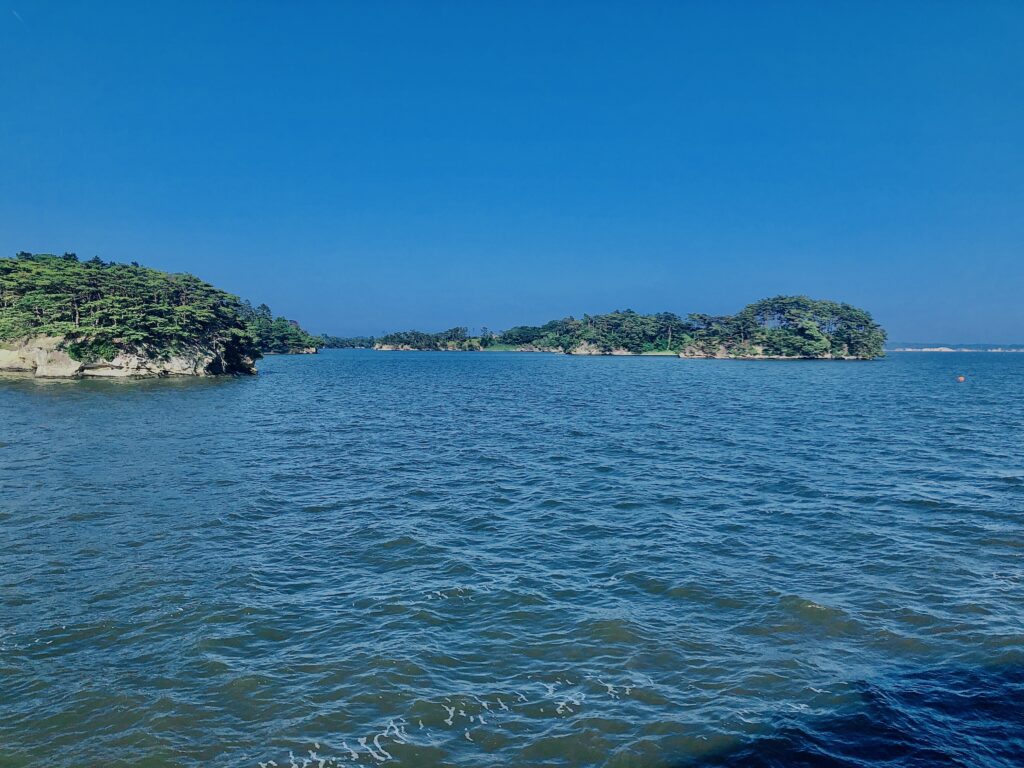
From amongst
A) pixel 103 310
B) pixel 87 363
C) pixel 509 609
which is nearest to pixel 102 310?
pixel 103 310

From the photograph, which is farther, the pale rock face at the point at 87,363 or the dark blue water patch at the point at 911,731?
the pale rock face at the point at 87,363

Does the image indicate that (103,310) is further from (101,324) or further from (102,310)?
(101,324)

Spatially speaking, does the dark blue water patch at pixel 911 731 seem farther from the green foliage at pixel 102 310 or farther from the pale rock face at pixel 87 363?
the pale rock face at pixel 87 363

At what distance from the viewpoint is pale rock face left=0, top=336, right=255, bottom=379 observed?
7094 centimetres

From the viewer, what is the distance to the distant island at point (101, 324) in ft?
233

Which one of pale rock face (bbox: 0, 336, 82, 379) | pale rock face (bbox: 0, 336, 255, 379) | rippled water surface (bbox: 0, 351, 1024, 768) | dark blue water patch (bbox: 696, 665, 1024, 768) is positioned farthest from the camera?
pale rock face (bbox: 0, 336, 255, 379)

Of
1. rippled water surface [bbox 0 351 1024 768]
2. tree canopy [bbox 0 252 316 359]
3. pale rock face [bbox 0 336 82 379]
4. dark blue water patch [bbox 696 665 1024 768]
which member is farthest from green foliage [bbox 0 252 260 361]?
dark blue water patch [bbox 696 665 1024 768]

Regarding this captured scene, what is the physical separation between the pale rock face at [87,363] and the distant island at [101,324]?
0.33 feet

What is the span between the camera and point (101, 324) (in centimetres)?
7400

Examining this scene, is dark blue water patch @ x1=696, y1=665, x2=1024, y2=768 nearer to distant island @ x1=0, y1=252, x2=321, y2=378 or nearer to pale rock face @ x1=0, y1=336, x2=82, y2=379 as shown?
distant island @ x1=0, y1=252, x2=321, y2=378

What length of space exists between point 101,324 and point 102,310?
410 centimetres

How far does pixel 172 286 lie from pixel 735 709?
93.6 m

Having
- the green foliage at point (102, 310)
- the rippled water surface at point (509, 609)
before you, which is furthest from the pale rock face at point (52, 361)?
the rippled water surface at point (509, 609)

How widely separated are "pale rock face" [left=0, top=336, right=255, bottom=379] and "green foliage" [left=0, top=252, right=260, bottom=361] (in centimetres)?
108
